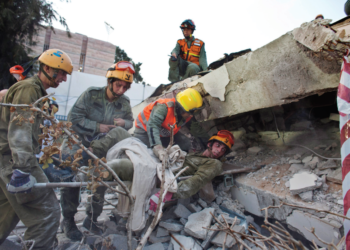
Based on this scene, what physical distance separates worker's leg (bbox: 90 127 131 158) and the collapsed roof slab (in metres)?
1.55

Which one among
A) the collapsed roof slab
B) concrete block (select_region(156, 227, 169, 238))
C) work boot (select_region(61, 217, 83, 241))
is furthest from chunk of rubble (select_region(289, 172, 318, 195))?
work boot (select_region(61, 217, 83, 241))

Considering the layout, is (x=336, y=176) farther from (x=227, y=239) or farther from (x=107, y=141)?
(x=107, y=141)

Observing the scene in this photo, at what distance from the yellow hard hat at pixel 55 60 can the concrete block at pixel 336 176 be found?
3219 millimetres

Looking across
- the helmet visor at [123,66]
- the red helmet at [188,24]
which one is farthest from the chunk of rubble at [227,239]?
the red helmet at [188,24]

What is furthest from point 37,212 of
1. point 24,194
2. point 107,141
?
point 107,141

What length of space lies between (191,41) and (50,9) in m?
5.79

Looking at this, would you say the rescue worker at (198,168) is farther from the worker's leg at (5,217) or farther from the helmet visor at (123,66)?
the helmet visor at (123,66)

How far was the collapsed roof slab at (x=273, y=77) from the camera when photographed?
204 centimetres

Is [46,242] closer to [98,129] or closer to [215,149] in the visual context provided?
[98,129]

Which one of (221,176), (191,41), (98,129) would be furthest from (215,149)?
(191,41)

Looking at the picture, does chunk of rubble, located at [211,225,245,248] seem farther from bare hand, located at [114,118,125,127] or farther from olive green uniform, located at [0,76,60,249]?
bare hand, located at [114,118,125,127]

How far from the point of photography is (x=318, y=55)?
200 centimetres

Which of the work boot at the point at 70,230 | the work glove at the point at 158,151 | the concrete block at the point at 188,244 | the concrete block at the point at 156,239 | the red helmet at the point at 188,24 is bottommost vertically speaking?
the work boot at the point at 70,230

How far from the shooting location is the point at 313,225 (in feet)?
6.61
